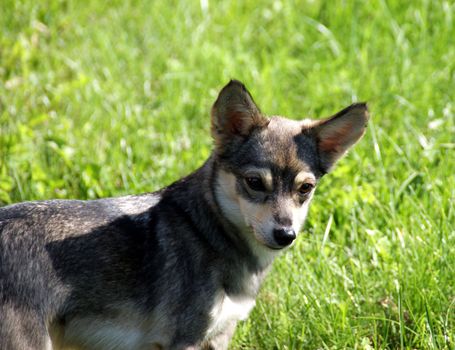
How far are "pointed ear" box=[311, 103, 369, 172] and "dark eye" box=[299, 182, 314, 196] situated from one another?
23cm

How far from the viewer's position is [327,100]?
7672 millimetres

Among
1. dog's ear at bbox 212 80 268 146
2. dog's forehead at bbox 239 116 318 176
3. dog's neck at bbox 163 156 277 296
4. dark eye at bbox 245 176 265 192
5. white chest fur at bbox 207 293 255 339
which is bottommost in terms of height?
white chest fur at bbox 207 293 255 339

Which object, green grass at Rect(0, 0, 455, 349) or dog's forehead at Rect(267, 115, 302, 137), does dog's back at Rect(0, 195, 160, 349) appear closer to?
dog's forehead at Rect(267, 115, 302, 137)

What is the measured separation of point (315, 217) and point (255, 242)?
147cm

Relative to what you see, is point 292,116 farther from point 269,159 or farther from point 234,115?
point 269,159

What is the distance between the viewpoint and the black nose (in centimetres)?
446

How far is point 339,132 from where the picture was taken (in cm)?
491

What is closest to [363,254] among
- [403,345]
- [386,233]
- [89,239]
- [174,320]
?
[386,233]

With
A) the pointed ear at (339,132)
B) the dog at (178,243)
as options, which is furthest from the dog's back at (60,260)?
the pointed ear at (339,132)

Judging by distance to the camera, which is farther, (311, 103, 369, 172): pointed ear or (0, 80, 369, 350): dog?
(311, 103, 369, 172): pointed ear

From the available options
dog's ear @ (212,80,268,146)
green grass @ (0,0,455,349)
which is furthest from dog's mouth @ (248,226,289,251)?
green grass @ (0,0,455,349)

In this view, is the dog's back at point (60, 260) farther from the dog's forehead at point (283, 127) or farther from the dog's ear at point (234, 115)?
the dog's forehead at point (283, 127)

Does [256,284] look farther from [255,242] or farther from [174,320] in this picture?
[174,320]

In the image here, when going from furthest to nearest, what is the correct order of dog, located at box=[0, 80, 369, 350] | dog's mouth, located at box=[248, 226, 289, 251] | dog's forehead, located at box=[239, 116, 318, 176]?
dog's forehead, located at box=[239, 116, 318, 176]
dog's mouth, located at box=[248, 226, 289, 251]
dog, located at box=[0, 80, 369, 350]
